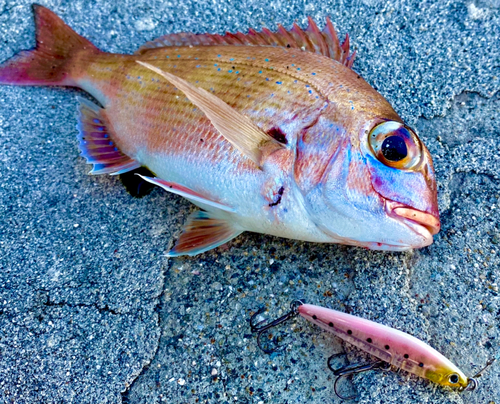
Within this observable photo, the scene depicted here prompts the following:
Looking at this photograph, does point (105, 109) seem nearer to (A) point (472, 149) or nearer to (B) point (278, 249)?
(B) point (278, 249)

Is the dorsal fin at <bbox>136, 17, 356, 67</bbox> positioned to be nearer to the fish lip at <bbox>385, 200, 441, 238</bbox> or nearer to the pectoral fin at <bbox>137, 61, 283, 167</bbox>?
the pectoral fin at <bbox>137, 61, 283, 167</bbox>

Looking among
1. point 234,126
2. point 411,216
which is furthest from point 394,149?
point 234,126

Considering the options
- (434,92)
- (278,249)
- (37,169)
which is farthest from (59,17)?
(434,92)

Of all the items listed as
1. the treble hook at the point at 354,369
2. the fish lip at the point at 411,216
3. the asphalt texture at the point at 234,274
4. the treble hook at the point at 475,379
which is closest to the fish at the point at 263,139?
the fish lip at the point at 411,216

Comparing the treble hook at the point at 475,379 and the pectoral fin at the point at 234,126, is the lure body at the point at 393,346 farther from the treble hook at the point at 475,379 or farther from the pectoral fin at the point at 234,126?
the pectoral fin at the point at 234,126

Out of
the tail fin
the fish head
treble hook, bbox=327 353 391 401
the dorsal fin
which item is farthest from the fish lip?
the tail fin
